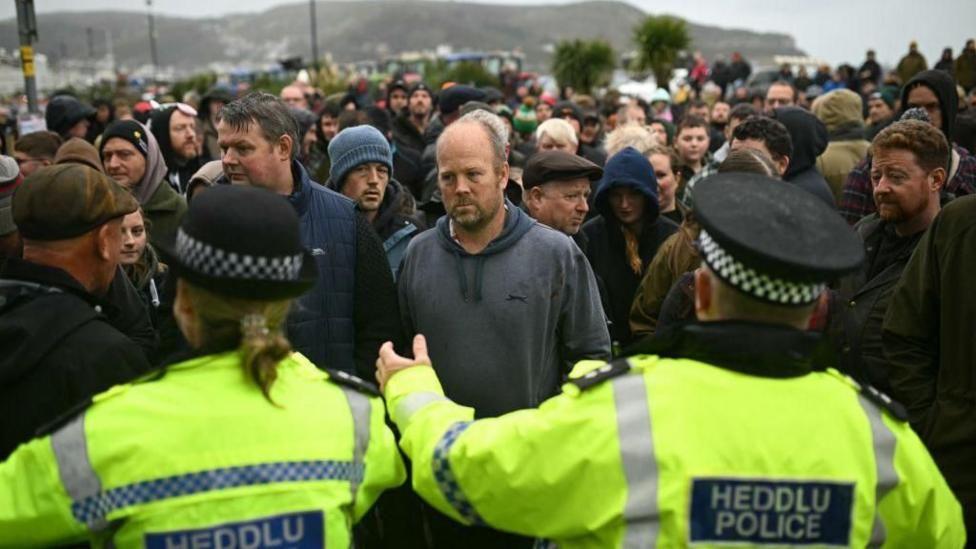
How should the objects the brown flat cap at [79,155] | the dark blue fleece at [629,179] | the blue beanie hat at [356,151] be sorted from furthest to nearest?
the brown flat cap at [79,155] → the dark blue fleece at [629,179] → the blue beanie hat at [356,151]

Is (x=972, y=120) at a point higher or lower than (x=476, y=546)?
higher

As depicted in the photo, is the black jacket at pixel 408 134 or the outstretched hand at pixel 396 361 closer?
the outstretched hand at pixel 396 361

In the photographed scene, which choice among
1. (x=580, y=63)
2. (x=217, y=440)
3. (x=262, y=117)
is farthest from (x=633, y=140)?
(x=580, y=63)

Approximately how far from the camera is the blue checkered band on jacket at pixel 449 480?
2273mm

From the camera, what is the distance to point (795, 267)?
2.04 m

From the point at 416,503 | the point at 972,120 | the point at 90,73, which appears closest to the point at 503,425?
the point at 416,503

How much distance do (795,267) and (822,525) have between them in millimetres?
587

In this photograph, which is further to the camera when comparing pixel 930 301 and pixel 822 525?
pixel 930 301

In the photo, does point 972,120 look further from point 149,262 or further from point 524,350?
point 149,262

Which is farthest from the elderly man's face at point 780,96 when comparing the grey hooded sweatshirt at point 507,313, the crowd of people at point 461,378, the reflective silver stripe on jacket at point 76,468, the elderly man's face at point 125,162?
the reflective silver stripe on jacket at point 76,468

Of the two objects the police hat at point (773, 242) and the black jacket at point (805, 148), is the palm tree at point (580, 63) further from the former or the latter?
the police hat at point (773, 242)

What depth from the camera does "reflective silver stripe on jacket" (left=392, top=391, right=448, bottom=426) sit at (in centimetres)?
246

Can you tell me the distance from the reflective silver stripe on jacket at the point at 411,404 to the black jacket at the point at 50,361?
0.73 meters

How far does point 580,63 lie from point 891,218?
27367 millimetres
